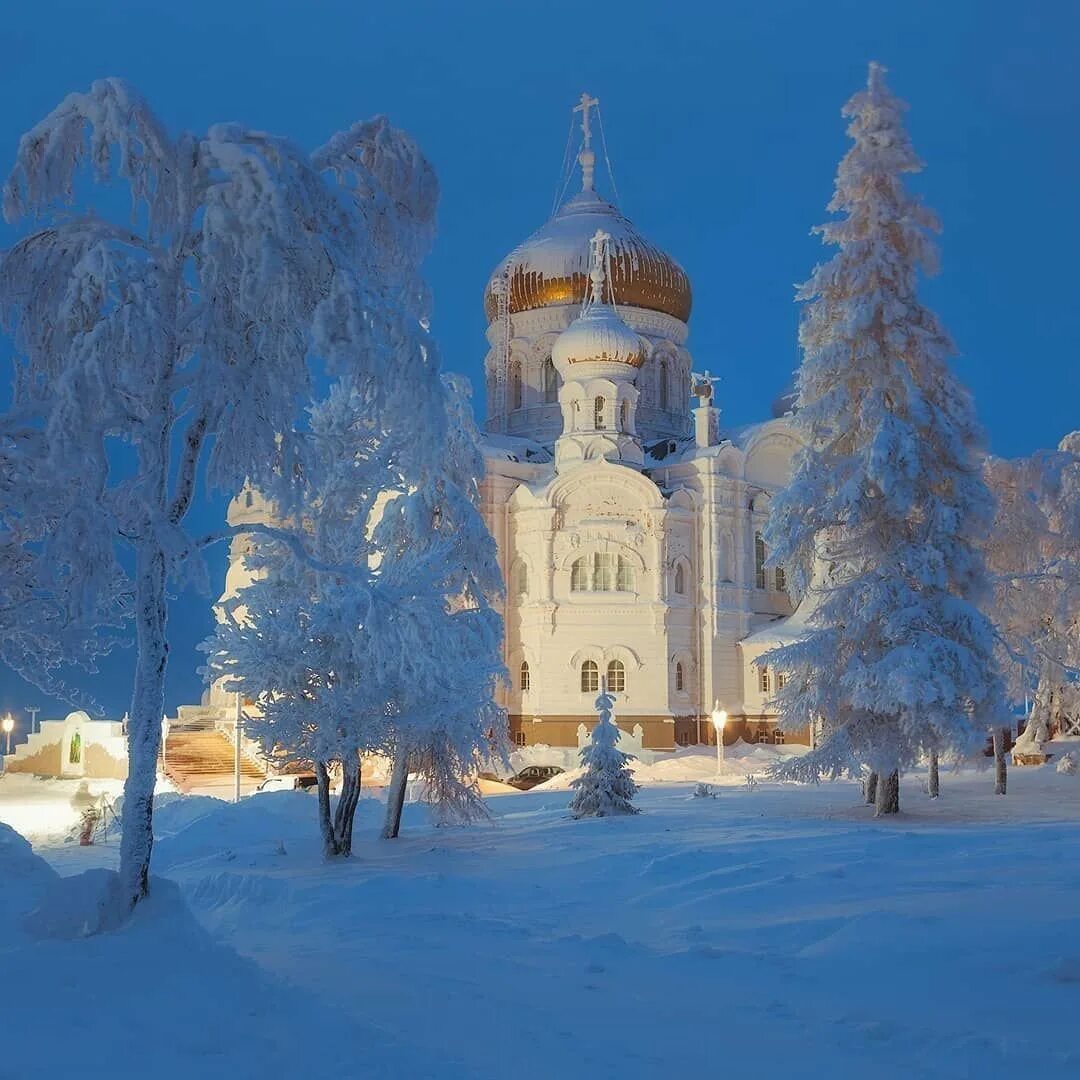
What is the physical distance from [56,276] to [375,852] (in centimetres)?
1082

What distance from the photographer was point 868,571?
19109 mm

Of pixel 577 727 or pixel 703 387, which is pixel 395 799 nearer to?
pixel 577 727

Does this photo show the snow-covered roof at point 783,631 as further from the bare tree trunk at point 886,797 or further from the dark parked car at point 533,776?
the bare tree trunk at point 886,797

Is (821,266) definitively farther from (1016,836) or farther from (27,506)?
(27,506)

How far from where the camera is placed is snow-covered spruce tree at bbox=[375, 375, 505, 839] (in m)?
17.1

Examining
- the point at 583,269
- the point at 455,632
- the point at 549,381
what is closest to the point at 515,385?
the point at 549,381

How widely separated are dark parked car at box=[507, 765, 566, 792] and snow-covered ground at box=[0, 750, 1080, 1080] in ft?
59.7

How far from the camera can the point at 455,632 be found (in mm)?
17062

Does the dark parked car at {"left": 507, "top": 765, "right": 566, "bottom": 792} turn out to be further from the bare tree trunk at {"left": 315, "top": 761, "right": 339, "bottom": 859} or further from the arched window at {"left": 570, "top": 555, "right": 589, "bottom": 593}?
the bare tree trunk at {"left": 315, "top": 761, "right": 339, "bottom": 859}

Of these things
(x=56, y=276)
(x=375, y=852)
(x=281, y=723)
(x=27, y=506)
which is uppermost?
(x=56, y=276)

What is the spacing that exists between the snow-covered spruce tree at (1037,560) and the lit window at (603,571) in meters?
16.7

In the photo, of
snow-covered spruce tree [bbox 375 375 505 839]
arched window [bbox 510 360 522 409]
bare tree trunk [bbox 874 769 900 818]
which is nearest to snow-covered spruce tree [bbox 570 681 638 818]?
snow-covered spruce tree [bbox 375 375 505 839]

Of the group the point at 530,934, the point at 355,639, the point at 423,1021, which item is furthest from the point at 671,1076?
the point at 355,639

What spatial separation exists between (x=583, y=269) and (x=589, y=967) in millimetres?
41227
